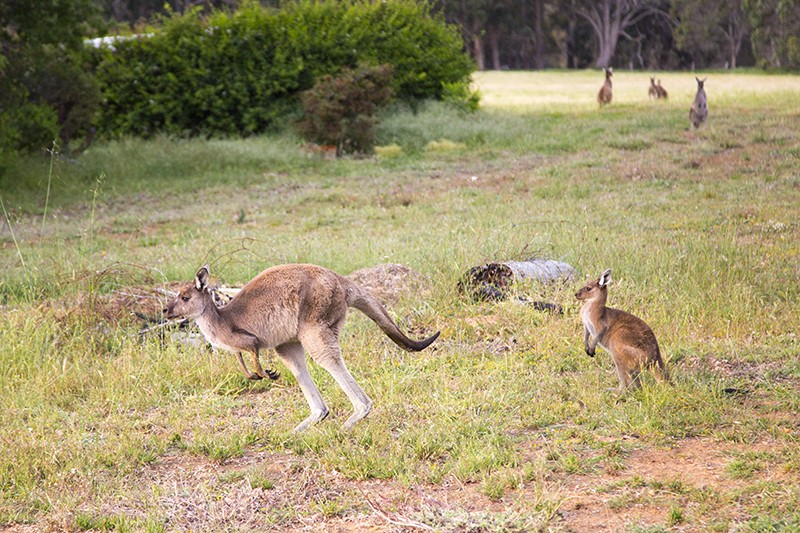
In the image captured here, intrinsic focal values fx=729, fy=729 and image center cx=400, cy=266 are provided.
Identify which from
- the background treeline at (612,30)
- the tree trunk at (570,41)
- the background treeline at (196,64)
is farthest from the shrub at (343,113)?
the tree trunk at (570,41)

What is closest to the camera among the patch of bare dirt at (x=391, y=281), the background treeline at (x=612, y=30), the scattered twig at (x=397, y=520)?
the scattered twig at (x=397, y=520)

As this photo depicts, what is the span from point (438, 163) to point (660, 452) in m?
13.1

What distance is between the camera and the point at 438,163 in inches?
665

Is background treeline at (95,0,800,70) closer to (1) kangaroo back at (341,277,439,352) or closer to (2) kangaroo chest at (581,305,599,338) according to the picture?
(2) kangaroo chest at (581,305,599,338)

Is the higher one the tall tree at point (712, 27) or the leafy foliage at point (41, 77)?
the tall tree at point (712, 27)

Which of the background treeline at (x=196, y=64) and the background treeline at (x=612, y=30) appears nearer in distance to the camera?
the background treeline at (x=196, y=64)

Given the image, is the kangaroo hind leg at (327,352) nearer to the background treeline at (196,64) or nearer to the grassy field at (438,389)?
the grassy field at (438,389)

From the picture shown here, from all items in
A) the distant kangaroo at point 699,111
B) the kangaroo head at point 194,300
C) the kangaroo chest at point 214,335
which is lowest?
the kangaroo chest at point 214,335

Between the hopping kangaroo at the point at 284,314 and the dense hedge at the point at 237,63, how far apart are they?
1681cm

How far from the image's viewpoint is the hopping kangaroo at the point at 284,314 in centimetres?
409

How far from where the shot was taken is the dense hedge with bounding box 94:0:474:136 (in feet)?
66.6

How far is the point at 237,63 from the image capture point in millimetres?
21094

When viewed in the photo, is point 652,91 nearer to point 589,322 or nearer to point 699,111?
point 699,111

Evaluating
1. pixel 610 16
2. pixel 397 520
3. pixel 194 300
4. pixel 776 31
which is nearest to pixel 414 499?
pixel 397 520
